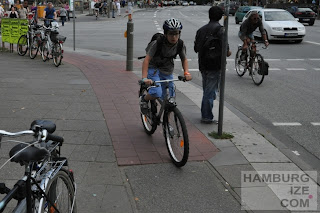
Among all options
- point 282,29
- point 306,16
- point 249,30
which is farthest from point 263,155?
point 306,16

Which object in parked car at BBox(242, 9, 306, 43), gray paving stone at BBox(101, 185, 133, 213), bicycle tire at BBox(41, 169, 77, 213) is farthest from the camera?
parked car at BBox(242, 9, 306, 43)

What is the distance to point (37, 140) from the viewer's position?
97.8 inches

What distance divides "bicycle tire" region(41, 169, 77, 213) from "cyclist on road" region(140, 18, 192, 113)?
2.03 meters

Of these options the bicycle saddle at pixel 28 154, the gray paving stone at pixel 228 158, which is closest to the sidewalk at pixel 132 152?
the gray paving stone at pixel 228 158

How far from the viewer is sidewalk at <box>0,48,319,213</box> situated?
4.12 meters

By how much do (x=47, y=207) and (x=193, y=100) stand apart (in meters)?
6.04

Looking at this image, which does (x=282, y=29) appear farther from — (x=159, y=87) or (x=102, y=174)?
(x=102, y=174)

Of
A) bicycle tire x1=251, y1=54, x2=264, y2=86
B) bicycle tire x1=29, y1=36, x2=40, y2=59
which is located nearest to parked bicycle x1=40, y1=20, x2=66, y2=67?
bicycle tire x1=29, y1=36, x2=40, y2=59

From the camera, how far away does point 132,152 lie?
5367 mm

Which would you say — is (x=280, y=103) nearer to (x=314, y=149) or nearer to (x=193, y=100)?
(x=193, y=100)

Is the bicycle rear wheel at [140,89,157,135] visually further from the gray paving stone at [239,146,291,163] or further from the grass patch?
the gray paving stone at [239,146,291,163]

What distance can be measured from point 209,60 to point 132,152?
2184 millimetres

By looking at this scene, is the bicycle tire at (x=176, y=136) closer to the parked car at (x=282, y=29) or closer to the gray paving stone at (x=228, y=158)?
the gray paving stone at (x=228, y=158)

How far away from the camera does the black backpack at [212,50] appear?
21.7 feet
